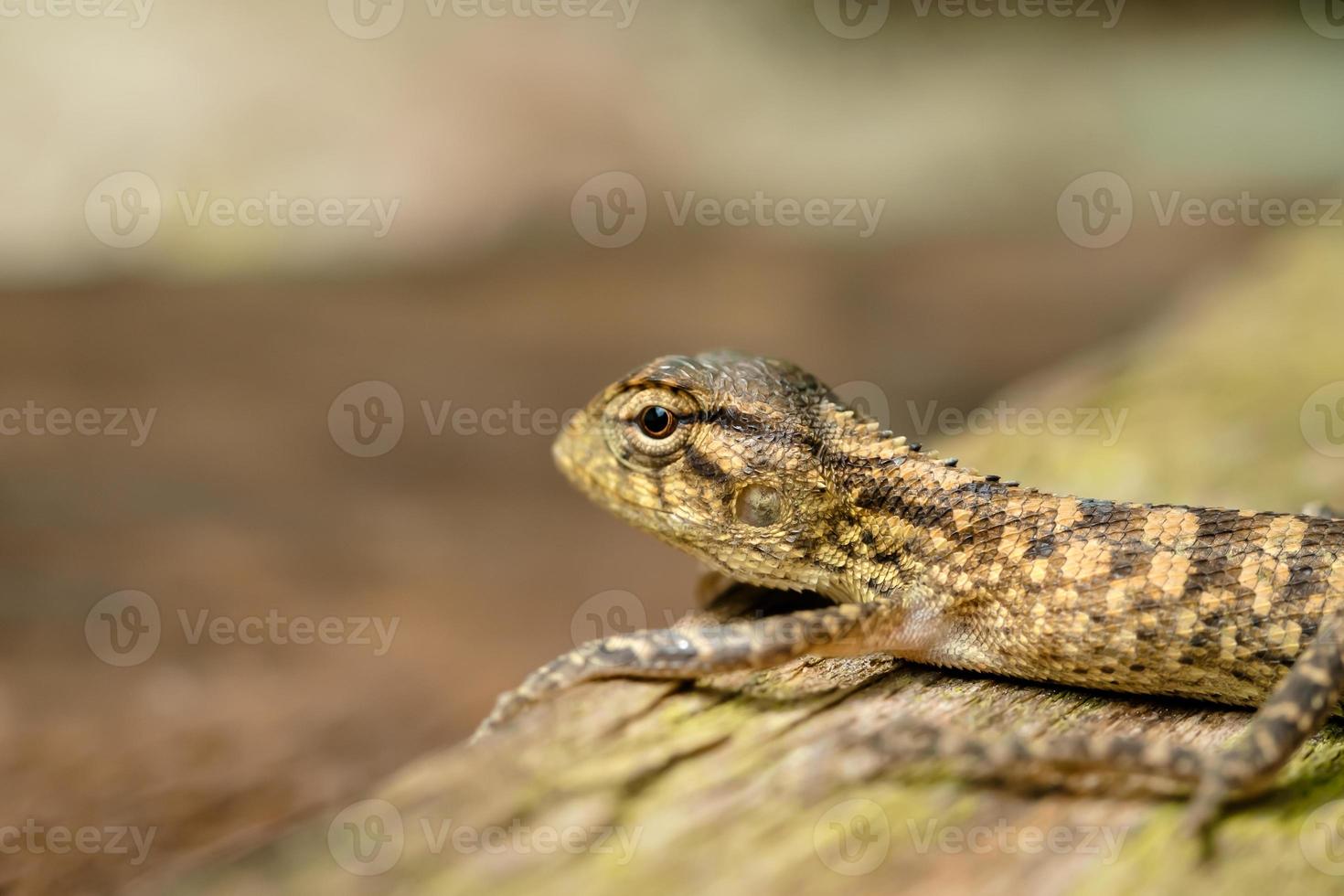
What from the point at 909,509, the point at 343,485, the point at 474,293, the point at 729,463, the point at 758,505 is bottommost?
the point at 909,509

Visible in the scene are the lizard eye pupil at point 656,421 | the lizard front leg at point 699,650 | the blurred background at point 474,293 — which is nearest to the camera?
the lizard front leg at point 699,650

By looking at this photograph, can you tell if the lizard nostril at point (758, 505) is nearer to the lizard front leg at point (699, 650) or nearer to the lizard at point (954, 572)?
the lizard at point (954, 572)

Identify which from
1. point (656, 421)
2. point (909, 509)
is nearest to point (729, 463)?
point (656, 421)

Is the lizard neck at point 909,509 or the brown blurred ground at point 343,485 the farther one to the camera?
the brown blurred ground at point 343,485

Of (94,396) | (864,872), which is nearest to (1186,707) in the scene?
(864,872)

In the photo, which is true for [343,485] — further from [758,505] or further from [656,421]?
[758,505]

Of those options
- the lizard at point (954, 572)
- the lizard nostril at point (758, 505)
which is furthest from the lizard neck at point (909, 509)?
the lizard nostril at point (758, 505)
